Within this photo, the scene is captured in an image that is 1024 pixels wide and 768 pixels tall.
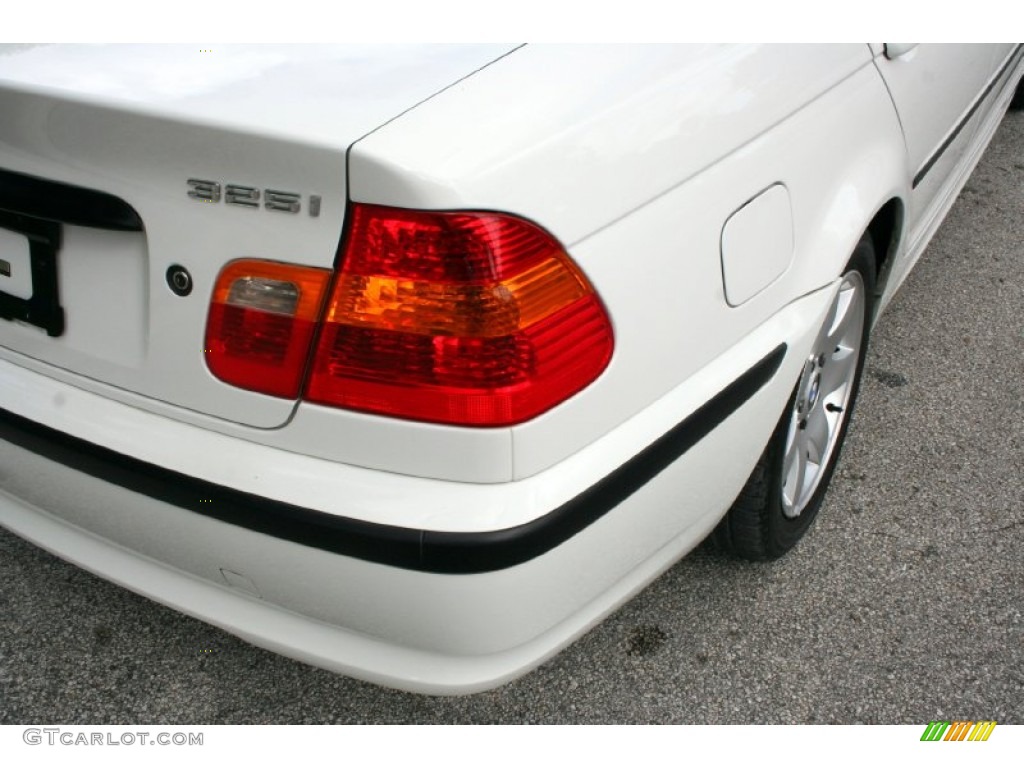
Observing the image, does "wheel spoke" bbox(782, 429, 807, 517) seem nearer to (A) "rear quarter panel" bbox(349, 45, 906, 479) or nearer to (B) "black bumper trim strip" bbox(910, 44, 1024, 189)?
(A) "rear quarter panel" bbox(349, 45, 906, 479)

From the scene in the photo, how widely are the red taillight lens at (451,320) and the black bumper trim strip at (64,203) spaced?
1.14 ft

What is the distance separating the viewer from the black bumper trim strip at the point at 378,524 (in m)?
1.39

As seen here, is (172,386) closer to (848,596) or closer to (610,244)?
(610,244)

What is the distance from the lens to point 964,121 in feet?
9.36

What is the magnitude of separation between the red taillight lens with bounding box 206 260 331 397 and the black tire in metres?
0.97

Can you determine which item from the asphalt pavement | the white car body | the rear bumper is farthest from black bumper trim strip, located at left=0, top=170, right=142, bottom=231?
the asphalt pavement

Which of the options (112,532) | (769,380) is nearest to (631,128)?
(769,380)

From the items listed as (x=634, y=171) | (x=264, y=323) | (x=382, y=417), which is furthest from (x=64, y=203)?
(x=634, y=171)

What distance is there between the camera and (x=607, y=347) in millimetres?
1456

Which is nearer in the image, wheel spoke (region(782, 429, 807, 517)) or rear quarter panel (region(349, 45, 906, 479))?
rear quarter panel (region(349, 45, 906, 479))

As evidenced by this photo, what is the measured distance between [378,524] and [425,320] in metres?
0.28

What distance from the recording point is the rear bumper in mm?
1411

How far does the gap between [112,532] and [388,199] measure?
2.57ft
